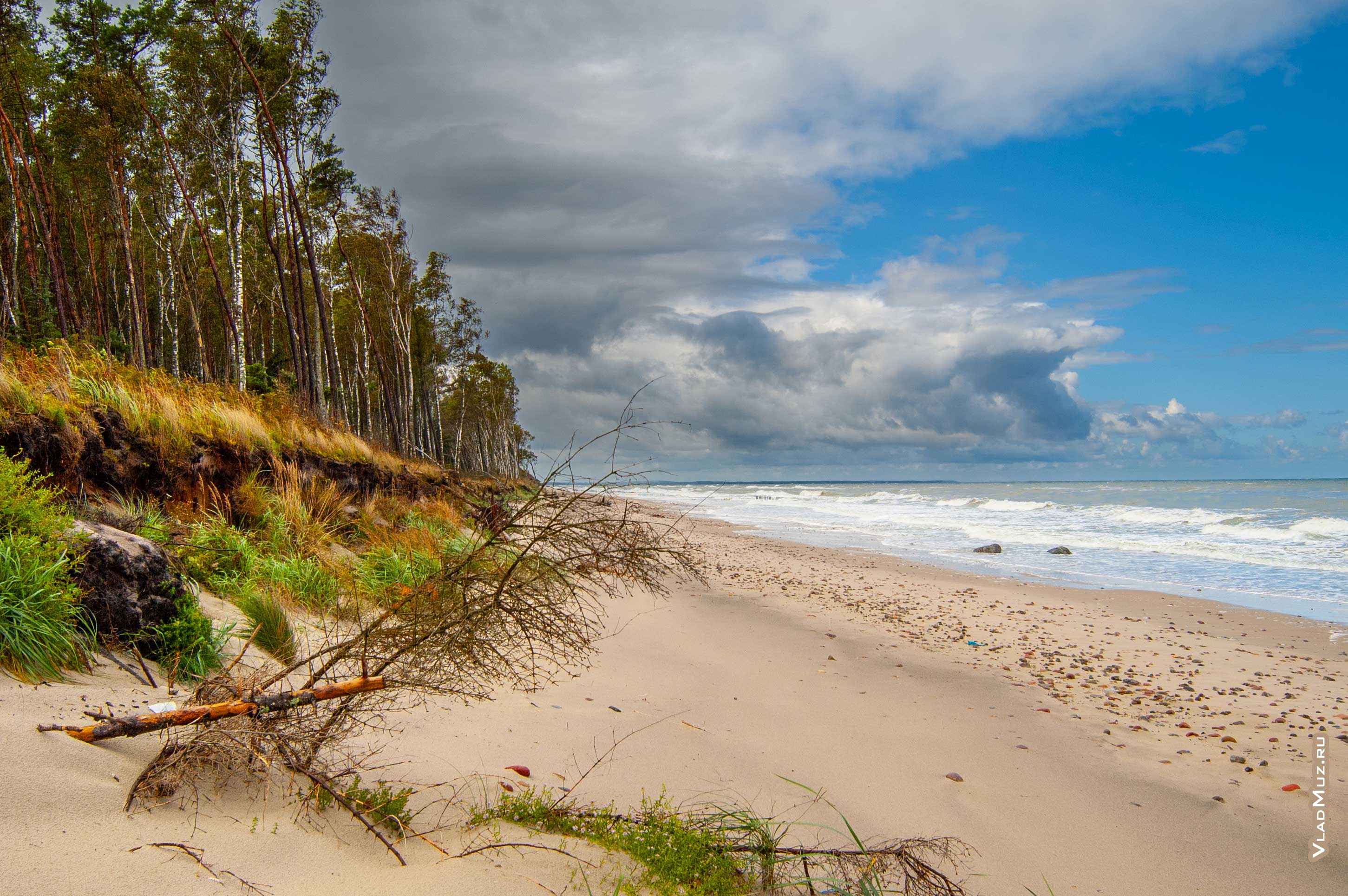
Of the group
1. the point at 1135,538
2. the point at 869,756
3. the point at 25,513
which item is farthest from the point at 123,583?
the point at 1135,538

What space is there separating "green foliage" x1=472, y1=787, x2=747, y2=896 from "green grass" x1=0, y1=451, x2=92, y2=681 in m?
2.37

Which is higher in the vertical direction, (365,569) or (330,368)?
(330,368)

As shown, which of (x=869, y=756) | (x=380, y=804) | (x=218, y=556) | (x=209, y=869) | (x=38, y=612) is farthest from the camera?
(x=218, y=556)

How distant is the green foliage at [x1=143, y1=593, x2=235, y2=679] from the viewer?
4.19m

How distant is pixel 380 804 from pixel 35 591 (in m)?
2.27

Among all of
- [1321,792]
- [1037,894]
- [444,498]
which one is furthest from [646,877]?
[444,498]

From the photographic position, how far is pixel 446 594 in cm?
350

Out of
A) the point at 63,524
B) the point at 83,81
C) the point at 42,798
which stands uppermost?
the point at 83,81

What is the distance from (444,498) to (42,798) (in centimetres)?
1137

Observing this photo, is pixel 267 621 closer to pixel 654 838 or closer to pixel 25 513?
pixel 25 513

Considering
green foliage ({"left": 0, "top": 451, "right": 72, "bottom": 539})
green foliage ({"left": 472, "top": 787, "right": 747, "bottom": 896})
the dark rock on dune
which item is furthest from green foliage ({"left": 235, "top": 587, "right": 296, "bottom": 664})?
green foliage ({"left": 472, "top": 787, "right": 747, "bottom": 896})

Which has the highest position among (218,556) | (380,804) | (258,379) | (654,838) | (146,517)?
(258,379)

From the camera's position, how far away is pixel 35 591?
356 cm

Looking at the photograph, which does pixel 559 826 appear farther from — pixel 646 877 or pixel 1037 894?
pixel 1037 894
